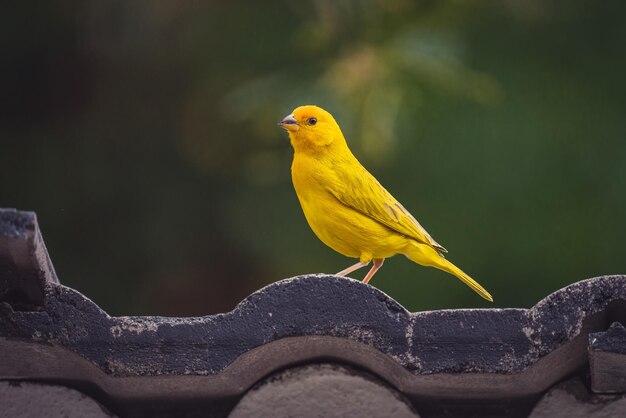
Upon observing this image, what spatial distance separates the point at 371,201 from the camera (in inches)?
145

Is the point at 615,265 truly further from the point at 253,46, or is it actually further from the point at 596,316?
the point at 596,316

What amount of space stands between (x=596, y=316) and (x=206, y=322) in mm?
688

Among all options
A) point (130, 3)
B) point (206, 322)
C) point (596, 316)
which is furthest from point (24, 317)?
point (130, 3)

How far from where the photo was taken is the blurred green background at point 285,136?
8.51 meters

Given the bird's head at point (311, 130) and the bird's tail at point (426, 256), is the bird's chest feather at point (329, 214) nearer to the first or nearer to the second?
the bird's head at point (311, 130)

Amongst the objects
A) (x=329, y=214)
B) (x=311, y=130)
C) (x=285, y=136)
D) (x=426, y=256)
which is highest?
(x=311, y=130)

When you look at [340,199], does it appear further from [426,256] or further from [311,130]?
[426,256]

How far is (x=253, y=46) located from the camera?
961 cm

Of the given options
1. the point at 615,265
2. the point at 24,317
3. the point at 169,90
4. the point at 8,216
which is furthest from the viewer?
the point at 169,90

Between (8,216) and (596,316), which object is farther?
(596,316)

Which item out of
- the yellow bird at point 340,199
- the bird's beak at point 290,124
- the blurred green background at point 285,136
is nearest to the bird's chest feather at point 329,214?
the yellow bird at point 340,199

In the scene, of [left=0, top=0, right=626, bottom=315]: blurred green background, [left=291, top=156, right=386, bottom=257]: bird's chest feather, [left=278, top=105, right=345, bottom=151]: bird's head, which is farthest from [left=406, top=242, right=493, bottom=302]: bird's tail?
[left=0, top=0, right=626, bottom=315]: blurred green background

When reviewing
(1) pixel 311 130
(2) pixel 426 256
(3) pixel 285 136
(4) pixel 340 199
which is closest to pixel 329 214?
(4) pixel 340 199

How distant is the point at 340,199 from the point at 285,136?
16.7ft
